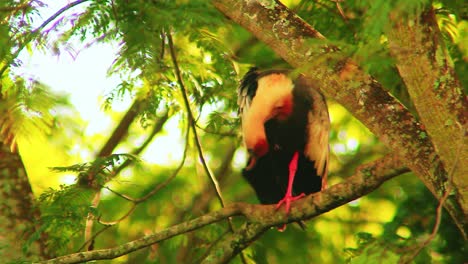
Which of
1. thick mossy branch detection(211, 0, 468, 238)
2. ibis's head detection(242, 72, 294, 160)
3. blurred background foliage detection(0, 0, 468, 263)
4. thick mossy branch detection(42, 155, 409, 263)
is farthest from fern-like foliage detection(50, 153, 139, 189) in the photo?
thick mossy branch detection(211, 0, 468, 238)

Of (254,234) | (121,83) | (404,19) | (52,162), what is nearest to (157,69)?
(121,83)

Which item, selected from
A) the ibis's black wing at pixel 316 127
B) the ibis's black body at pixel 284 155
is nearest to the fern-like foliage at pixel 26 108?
the ibis's black body at pixel 284 155

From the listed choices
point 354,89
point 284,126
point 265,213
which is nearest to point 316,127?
point 284,126

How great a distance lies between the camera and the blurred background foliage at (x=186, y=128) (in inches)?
185

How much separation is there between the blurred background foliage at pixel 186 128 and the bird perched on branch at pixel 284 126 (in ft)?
1.49

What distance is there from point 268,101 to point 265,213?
842 mm

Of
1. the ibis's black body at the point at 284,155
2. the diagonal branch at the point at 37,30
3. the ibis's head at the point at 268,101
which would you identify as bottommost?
the ibis's black body at the point at 284,155

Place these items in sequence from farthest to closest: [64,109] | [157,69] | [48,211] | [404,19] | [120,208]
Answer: [120,208] → [64,109] → [157,69] → [48,211] → [404,19]

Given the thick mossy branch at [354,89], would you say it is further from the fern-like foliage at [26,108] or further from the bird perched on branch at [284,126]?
the fern-like foliage at [26,108]

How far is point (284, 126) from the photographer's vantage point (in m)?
5.74

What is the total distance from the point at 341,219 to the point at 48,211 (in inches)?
178

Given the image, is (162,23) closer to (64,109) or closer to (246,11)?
(246,11)

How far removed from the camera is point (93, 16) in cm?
480

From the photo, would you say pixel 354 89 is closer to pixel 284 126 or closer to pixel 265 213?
pixel 265 213
